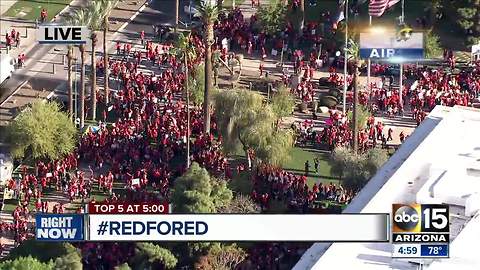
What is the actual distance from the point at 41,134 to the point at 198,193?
14.4 metres

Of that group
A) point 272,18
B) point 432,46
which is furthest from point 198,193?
point 432,46

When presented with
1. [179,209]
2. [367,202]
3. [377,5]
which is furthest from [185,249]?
[377,5]

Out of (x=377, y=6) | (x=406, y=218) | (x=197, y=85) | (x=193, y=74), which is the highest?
(x=377, y=6)

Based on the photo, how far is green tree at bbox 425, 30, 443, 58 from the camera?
122750 millimetres

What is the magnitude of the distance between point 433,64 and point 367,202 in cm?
3386

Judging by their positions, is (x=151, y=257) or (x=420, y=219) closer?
(x=420, y=219)

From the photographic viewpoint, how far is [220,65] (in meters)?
122

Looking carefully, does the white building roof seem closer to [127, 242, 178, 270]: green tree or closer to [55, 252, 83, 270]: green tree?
[127, 242, 178, 270]: green tree

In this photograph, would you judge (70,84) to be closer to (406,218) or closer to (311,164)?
(311,164)

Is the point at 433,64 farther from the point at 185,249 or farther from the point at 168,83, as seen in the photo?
the point at 185,249

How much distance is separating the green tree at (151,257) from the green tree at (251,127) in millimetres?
13867

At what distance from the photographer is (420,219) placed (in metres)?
70.5

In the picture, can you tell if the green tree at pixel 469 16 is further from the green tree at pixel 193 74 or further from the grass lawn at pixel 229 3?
the green tree at pixel 193 74

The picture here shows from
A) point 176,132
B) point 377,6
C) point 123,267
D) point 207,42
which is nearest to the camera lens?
point 123,267
